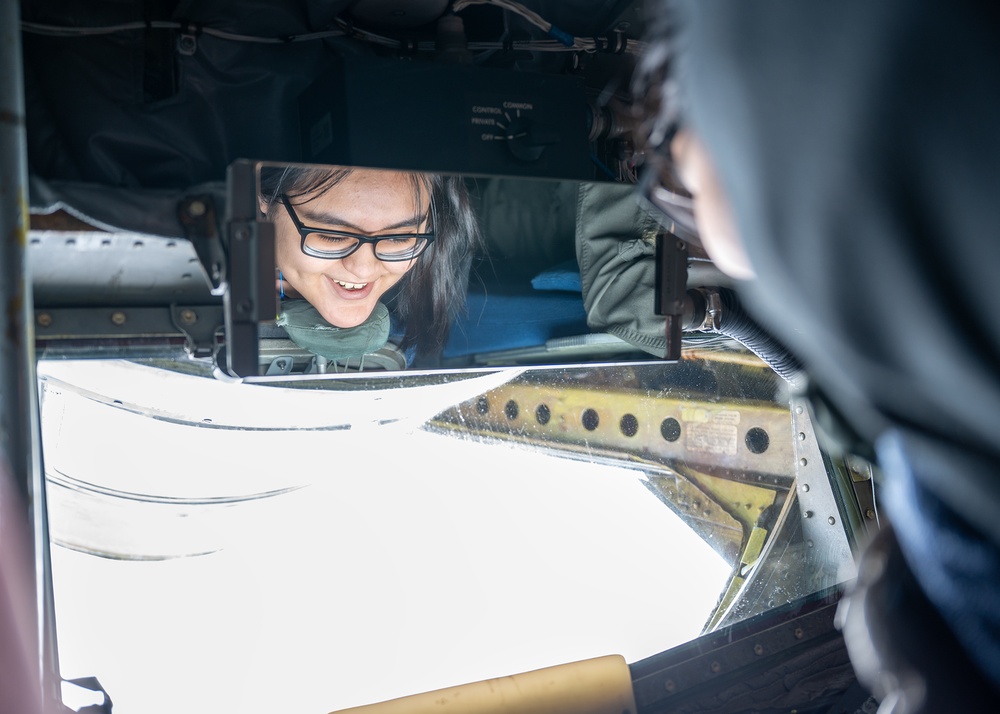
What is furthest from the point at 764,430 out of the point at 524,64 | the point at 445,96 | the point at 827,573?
the point at 445,96

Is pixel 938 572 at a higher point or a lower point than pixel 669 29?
lower

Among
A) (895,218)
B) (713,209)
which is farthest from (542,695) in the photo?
(895,218)

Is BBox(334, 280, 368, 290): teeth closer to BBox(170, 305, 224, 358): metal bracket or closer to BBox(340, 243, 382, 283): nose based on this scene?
BBox(340, 243, 382, 283): nose

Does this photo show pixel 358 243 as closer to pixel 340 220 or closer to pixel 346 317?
pixel 340 220

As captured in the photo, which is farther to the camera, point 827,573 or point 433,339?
point 827,573

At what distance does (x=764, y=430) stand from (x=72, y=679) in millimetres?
2402

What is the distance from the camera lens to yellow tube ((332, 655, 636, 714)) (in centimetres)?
228

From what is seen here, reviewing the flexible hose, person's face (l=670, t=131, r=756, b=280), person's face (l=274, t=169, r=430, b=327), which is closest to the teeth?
person's face (l=274, t=169, r=430, b=327)

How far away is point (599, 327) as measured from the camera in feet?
7.11

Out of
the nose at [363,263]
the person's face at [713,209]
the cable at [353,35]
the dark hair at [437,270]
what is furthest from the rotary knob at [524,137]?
the person's face at [713,209]

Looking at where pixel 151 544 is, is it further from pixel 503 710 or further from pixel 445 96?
pixel 445 96

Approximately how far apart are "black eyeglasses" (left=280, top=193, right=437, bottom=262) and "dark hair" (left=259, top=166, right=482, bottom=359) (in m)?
0.02

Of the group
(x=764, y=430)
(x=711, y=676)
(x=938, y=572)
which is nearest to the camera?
(x=938, y=572)

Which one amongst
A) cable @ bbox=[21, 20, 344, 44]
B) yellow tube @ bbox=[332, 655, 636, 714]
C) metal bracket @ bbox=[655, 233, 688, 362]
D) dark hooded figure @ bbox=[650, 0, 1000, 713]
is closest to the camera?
dark hooded figure @ bbox=[650, 0, 1000, 713]
